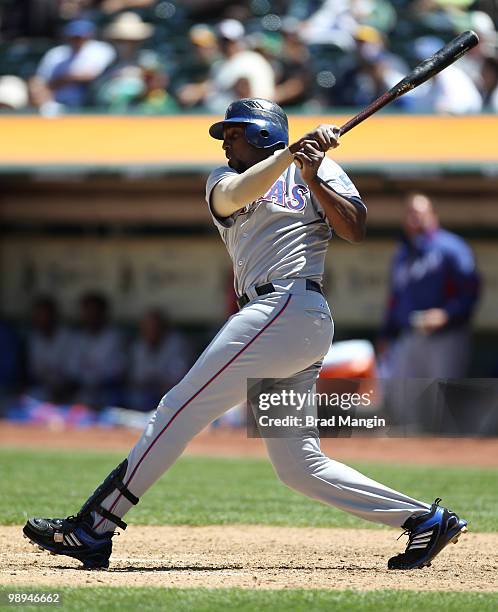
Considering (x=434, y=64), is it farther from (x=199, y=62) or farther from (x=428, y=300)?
(x=199, y=62)

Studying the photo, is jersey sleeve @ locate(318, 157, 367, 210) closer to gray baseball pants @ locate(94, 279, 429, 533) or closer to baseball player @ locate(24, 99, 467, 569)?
baseball player @ locate(24, 99, 467, 569)

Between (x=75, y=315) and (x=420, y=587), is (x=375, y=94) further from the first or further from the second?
(x=420, y=587)

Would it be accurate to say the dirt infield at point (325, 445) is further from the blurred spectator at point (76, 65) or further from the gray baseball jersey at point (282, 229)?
the gray baseball jersey at point (282, 229)

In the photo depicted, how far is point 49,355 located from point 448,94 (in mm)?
4613

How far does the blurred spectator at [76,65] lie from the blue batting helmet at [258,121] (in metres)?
8.16

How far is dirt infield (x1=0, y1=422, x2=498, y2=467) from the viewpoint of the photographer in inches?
361

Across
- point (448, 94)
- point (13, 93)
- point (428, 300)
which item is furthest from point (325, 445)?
point (13, 93)

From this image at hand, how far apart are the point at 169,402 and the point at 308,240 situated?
0.76 metres

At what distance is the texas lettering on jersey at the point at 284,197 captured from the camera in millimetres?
4309

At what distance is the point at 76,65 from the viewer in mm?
12734

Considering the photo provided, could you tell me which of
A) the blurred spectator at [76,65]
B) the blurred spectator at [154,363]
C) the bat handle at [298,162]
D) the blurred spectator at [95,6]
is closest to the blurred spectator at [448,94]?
the blurred spectator at [154,363]

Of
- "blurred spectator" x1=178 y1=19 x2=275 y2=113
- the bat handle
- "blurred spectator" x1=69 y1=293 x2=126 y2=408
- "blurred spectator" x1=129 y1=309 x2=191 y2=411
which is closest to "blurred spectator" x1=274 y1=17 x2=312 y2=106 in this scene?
"blurred spectator" x1=178 y1=19 x2=275 y2=113

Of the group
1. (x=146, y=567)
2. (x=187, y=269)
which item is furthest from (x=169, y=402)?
(x=187, y=269)

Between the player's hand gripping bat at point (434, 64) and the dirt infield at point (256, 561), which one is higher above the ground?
the player's hand gripping bat at point (434, 64)
